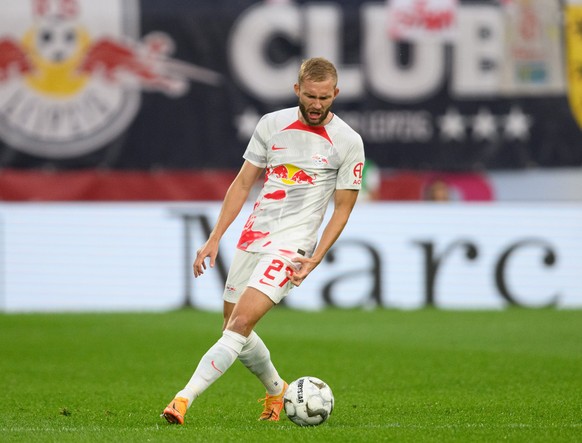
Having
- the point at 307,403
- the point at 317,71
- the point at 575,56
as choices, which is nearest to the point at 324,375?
the point at 307,403

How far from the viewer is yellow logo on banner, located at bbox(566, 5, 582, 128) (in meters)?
17.1

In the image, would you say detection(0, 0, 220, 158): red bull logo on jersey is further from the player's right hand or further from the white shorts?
the player's right hand

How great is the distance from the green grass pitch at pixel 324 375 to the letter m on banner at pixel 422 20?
3959 mm

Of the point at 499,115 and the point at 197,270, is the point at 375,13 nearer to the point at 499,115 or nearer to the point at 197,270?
the point at 499,115

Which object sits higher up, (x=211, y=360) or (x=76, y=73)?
(x=76, y=73)

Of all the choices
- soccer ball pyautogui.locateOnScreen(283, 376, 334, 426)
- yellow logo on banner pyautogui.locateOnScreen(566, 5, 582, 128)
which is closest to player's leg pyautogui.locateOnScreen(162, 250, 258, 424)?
soccer ball pyautogui.locateOnScreen(283, 376, 334, 426)

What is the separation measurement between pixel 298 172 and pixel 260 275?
0.65 metres

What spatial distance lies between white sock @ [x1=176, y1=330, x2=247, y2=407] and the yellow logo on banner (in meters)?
11.7

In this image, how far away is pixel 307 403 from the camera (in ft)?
22.2

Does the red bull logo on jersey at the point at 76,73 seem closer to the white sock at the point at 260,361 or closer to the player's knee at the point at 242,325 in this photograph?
the white sock at the point at 260,361

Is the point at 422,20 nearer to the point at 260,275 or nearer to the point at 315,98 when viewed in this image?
the point at 315,98

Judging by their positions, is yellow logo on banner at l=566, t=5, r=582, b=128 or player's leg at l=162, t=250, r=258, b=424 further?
yellow logo on banner at l=566, t=5, r=582, b=128

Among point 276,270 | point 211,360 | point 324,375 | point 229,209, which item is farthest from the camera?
point 324,375

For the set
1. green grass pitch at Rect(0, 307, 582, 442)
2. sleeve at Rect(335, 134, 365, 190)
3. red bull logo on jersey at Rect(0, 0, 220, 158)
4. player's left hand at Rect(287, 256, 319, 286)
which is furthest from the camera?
red bull logo on jersey at Rect(0, 0, 220, 158)
